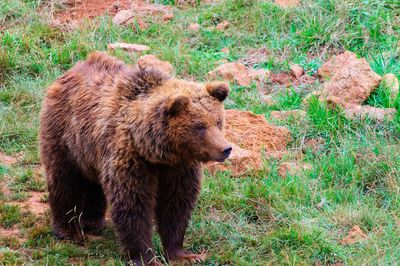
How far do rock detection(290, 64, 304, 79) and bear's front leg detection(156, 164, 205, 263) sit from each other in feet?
12.1

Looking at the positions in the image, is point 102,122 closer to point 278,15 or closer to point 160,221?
point 160,221

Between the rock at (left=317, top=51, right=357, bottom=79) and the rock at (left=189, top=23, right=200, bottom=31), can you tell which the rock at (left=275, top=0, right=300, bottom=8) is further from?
the rock at (left=317, top=51, right=357, bottom=79)

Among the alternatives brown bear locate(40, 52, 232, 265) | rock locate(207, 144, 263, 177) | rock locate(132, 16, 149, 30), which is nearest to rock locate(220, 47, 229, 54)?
rock locate(132, 16, 149, 30)

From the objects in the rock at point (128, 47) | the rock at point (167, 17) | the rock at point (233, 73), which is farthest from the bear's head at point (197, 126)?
the rock at point (167, 17)

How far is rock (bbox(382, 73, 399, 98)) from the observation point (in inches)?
286

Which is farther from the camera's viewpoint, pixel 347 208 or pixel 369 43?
pixel 369 43

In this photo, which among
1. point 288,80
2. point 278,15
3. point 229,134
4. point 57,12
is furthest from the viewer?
point 57,12

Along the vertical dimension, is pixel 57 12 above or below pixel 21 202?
above

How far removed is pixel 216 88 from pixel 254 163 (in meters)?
1.92

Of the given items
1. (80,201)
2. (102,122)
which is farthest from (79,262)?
(102,122)

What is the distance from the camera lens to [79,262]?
210 inches

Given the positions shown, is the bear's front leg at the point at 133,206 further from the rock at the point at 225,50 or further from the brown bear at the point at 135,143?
the rock at the point at 225,50

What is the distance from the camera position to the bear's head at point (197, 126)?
4645mm

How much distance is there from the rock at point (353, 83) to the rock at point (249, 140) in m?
0.80
